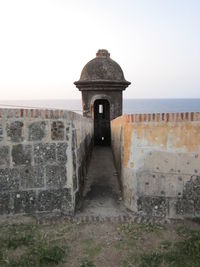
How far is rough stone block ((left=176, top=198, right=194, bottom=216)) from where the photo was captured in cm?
466

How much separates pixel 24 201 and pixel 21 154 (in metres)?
0.94

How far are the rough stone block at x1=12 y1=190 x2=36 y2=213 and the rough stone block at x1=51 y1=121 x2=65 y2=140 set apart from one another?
47.3 inches

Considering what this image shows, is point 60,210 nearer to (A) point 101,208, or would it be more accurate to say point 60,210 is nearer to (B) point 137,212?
(A) point 101,208

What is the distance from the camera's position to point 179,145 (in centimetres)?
459

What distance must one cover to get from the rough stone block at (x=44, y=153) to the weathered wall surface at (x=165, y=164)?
1.59 m

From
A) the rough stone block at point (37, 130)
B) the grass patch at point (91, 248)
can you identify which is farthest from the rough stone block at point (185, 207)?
the rough stone block at point (37, 130)

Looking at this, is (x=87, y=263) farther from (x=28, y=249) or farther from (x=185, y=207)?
(x=185, y=207)

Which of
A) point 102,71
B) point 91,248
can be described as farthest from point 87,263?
point 102,71

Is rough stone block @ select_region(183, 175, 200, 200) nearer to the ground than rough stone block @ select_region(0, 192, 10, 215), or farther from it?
farther from it

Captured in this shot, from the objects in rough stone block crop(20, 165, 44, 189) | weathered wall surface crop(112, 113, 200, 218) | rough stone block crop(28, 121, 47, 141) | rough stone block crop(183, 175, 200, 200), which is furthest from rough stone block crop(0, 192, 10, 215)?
rough stone block crop(183, 175, 200, 200)

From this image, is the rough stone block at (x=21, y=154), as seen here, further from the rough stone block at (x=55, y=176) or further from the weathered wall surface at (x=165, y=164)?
the weathered wall surface at (x=165, y=164)

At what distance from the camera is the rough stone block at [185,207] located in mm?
4659

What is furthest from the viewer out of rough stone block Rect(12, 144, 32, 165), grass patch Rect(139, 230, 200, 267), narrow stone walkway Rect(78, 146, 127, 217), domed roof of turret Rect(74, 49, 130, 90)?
domed roof of turret Rect(74, 49, 130, 90)

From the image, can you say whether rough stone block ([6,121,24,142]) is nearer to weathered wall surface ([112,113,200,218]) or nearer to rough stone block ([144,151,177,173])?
weathered wall surface ([112,113,200,218])
